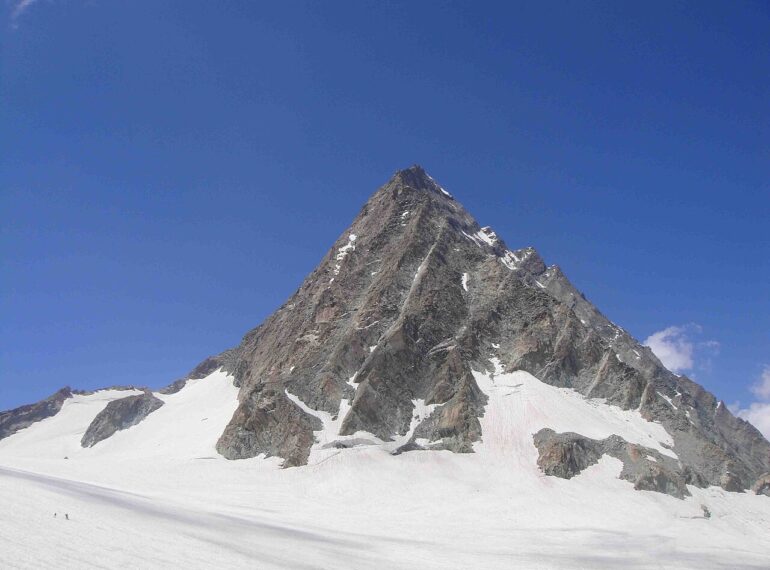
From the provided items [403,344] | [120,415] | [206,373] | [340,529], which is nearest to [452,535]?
[340,529]

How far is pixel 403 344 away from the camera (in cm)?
7119

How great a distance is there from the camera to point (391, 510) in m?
44.5

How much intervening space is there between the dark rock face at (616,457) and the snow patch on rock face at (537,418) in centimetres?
149

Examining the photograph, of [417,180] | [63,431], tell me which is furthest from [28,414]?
[417,180]

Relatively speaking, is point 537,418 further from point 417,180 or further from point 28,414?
point 28,414

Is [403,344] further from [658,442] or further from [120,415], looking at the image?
[120,415]

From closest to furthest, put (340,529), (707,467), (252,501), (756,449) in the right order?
(340,529), (252,501), (707,467), (756,449)

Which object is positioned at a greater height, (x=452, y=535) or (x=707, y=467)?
(x=707, y=467)

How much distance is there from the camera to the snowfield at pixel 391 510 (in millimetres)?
23016

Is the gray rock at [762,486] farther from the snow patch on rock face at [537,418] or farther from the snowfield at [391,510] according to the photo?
the snow patch on rock face at [537,418]

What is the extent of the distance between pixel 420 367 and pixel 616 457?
2480cm

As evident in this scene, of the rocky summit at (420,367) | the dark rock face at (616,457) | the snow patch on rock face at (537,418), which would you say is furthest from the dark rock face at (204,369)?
the dark rock face at (616,457)

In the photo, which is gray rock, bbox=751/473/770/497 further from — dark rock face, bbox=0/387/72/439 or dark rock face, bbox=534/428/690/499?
dark rock face, bbox=0/387/72/439

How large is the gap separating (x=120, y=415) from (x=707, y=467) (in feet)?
315
